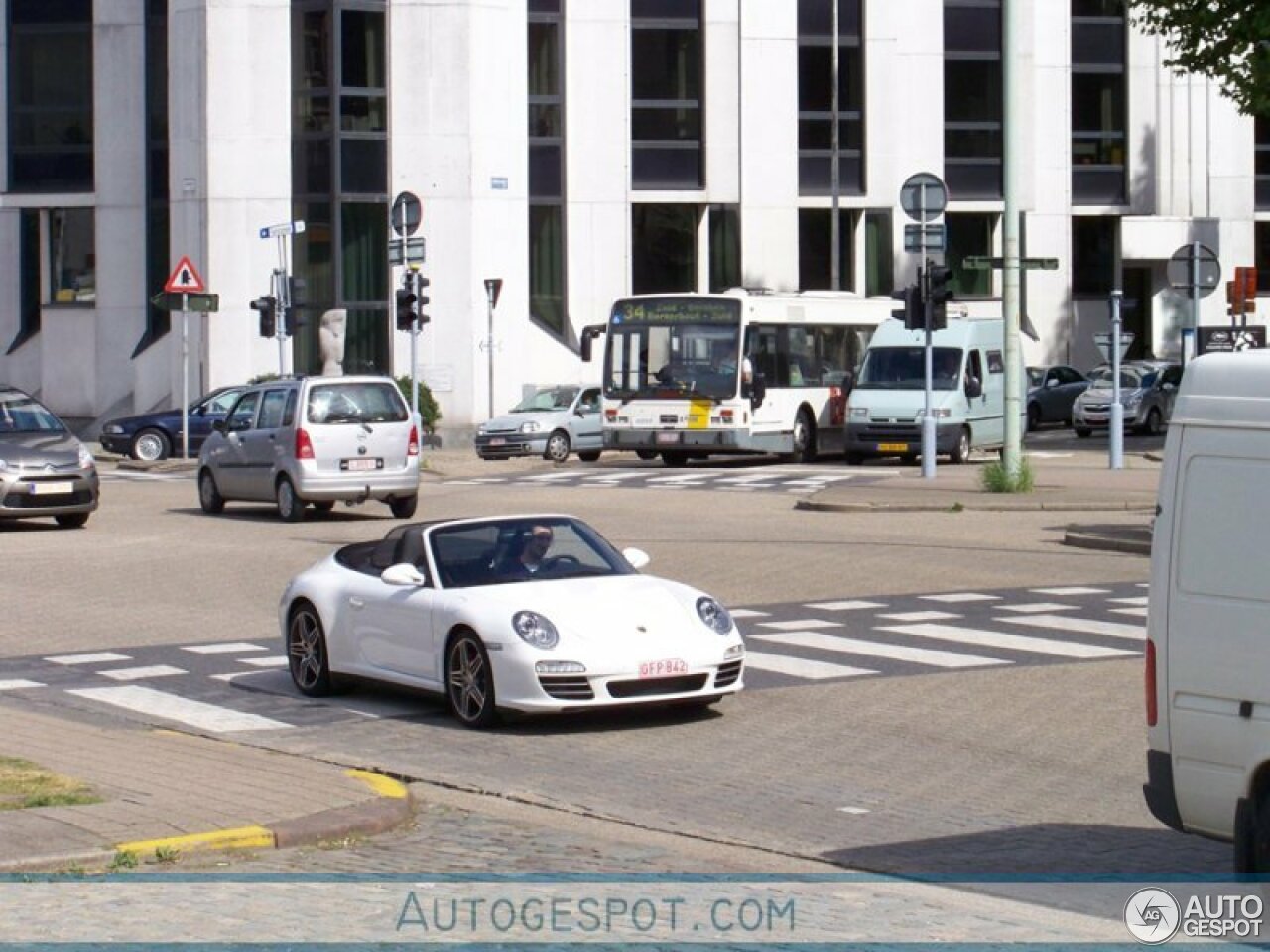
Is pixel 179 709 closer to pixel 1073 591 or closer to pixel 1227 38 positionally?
pixel 1073 591

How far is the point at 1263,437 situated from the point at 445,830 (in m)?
4.11

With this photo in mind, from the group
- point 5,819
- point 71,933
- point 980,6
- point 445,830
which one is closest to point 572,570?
point 445,830

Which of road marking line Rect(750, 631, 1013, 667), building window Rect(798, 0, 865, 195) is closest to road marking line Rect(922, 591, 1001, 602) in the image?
road marking line Rect(750, 631, 1013, 667)

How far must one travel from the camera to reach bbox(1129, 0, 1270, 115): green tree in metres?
32.7

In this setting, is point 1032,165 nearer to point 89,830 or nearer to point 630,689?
point 630,689

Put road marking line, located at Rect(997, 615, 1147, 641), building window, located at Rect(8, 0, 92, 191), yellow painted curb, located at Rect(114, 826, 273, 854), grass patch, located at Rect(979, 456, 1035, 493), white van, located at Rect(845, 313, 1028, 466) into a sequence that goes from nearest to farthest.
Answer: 1. yellow painted curb, located at Rect(114, 826, 273, 854)
2. road marking line, located at Rect(997, 615, 1147, 641)
3. grass patch, located at Rect(979, 456, 1035, 493)
4. white van, located at Rect(845, 313, 1028, 466)
5. building window, located at Rect(8, 0, 92, 191)

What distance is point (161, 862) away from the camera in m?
8.98

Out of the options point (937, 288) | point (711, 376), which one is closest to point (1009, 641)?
point (937, 288)

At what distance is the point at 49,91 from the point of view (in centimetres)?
5722

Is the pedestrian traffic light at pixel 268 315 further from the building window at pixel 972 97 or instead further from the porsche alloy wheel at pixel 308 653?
the porsche alloy wheel at pixel 308 653

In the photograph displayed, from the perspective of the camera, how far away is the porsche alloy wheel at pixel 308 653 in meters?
14.5

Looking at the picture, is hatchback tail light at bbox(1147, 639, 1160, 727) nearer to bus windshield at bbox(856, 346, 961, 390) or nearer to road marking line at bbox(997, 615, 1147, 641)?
road marking line at bbox(997, 615, 1147, 641)

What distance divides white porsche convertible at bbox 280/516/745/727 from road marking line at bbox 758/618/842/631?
340cm

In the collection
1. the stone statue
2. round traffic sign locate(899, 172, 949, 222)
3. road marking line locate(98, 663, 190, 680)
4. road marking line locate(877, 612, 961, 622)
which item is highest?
round traffic sign locate(899, 172, 949, 222)
